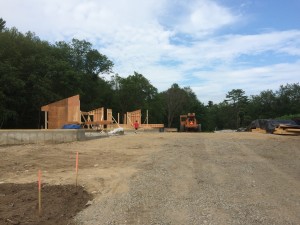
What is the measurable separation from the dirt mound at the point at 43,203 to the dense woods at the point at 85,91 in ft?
103

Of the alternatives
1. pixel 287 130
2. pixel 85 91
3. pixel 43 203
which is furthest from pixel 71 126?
pixel 85 91

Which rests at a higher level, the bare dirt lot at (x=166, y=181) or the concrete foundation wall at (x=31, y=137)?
the concrete foundation wall at (x=31, y=137)

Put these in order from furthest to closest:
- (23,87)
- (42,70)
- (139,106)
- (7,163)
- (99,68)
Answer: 1. (139,106)
2. (99,68)
3. (42,70)
4. (23,87)
5. (7,163)

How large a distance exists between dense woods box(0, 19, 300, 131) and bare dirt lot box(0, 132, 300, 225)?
26.5m

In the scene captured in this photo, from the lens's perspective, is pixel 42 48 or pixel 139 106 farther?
pixel 139 106

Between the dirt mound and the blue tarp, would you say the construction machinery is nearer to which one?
the blue tarp

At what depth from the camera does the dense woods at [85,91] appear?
43.2 meters

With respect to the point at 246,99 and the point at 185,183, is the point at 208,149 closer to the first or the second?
the point at 185,183

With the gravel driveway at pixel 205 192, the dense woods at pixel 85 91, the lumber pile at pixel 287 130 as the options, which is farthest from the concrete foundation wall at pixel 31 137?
the dense woods at pixel 85 91

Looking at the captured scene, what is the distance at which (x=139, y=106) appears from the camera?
3076 inches

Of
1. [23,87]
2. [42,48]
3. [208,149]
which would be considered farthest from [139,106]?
[208,149]

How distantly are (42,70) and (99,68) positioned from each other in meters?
23.4

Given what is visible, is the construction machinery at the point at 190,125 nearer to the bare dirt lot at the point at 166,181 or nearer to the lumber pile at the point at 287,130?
the lumber pile at the point at 287,130

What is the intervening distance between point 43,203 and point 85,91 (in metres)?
56.1
